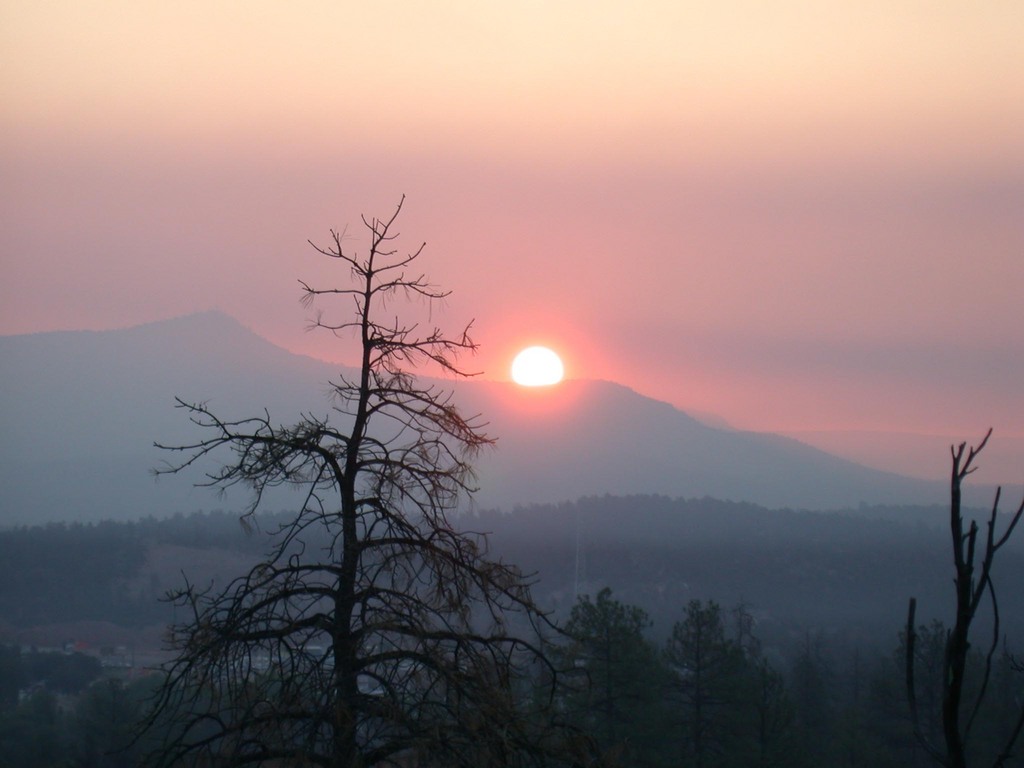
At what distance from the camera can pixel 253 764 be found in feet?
21.9

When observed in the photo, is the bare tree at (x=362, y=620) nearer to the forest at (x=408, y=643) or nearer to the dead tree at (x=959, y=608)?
the forest at (x=408, y=643)

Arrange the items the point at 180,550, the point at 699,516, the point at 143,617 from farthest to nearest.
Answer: the point at 699,516 → the point at 180,550 → the point at 143,617

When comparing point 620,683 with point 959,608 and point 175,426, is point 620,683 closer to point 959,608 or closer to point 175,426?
point 959,608

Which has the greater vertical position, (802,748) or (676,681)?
(676,681)

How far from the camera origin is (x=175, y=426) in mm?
50688

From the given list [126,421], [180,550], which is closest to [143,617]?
[180,550]

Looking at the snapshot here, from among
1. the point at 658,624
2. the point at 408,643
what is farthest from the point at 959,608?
the point at 658,624

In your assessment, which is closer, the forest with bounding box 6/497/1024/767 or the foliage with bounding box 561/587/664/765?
the foliage with bounding box 561/587/664/765

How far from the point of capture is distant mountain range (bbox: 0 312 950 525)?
47031 millimetres

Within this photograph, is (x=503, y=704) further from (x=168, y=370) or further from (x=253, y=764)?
(x=168, y=370)

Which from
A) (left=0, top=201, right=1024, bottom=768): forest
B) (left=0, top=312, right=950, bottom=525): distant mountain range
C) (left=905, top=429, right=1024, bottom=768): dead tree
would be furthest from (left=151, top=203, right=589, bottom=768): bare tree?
(left=0, top=312, right=950, bottom=525): distant mountain range

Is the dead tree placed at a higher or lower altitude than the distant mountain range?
lower

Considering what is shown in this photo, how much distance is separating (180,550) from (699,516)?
52724 mm

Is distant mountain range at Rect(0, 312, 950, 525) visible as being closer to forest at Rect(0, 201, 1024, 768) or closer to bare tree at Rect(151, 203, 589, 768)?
forest at Rect(0, 201, 1024, 768)
